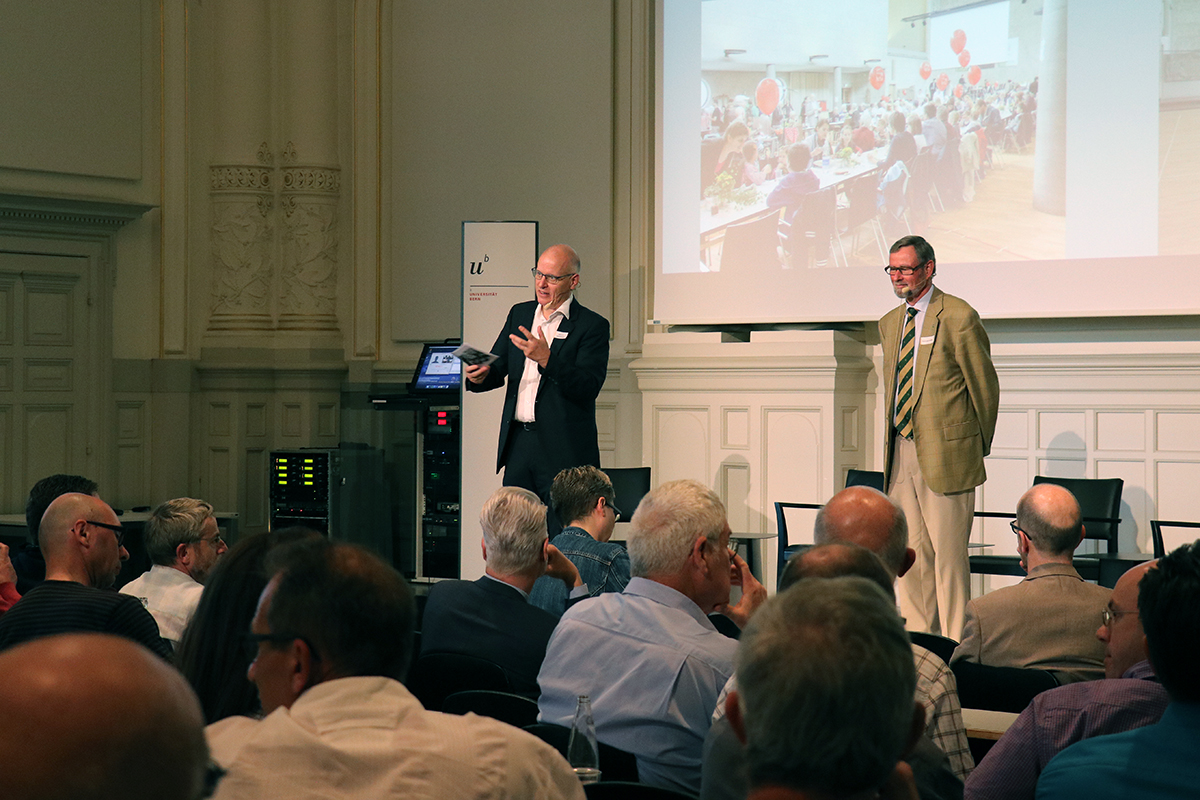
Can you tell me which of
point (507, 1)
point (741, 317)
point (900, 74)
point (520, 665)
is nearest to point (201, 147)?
point (507, 1)

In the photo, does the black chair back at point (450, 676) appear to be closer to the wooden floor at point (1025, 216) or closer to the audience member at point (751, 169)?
the wooden floor at point (1025, 216)

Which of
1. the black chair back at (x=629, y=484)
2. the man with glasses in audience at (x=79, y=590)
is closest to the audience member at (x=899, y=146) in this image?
the black chair back at (x=629, y=484)

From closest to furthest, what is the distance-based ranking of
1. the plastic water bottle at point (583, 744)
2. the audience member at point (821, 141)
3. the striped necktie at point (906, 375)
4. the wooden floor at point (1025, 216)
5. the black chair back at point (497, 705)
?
the plastic water bottle at point (583, 744) → the black chair back at point (497, 705) → the striped necktie at point (906, 375) → the wooden floor at point (1025, 216) → the audience member at point (821, 141)

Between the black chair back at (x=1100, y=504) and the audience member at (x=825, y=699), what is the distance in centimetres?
500

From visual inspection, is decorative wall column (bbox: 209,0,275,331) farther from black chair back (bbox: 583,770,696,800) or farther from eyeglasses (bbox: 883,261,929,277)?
black chair back (bbox: 583,770,696,800)

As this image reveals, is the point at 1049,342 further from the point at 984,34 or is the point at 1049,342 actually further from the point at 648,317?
the point at 648,317

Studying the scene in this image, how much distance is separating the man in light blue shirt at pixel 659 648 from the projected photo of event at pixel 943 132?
457 cm

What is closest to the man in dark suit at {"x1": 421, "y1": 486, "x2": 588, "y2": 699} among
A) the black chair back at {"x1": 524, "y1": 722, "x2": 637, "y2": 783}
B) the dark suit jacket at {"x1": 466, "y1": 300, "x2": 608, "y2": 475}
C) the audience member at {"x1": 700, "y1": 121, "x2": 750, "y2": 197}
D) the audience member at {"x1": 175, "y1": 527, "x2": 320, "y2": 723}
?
the black chair back at {"x1": 524, "y1": 722, "x2": 637, "y2": 783}

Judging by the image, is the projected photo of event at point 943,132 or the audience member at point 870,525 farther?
the projected photo of event at point 943,132

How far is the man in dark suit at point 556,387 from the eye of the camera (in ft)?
17.9

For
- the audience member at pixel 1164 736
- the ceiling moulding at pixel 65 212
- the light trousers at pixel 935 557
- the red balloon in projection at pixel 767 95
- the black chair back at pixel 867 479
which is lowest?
the light trousers at pixel 935 557

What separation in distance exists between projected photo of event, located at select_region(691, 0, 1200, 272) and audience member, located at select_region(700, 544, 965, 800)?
4.97m

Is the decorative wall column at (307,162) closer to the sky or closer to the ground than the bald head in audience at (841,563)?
closer to the sky

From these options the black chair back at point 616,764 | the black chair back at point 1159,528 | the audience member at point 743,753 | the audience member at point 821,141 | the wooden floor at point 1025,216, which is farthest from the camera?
the audience member at point 821,141
